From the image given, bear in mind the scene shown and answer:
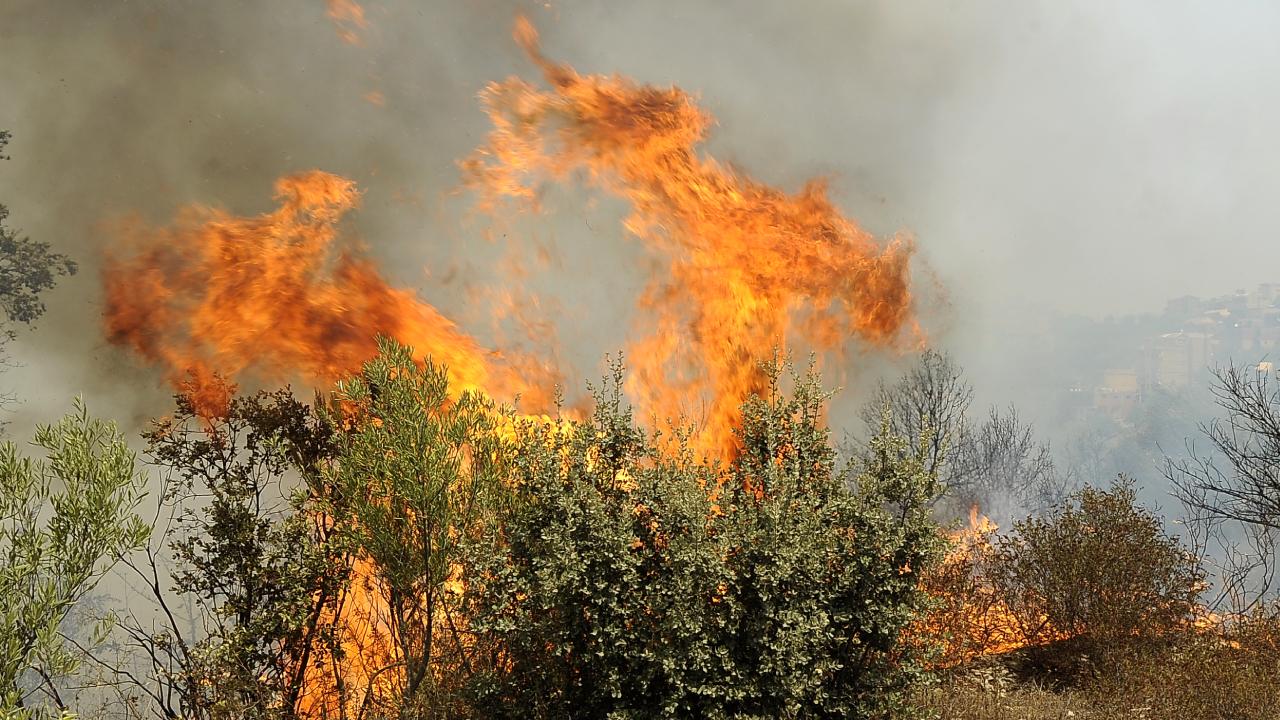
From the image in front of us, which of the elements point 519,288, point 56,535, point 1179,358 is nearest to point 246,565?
point 56,535

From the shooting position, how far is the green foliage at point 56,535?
32.3 ft

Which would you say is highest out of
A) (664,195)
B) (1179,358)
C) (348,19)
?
(1179,358)

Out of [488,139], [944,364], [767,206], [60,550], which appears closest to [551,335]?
[488,139]

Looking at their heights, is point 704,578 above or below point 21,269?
below

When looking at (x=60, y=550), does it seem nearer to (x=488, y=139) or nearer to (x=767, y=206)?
(x=488, y=139)

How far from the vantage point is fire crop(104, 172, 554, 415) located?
754 inches

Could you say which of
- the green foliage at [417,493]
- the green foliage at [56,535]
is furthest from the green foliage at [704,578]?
the green foliage at [56,535]

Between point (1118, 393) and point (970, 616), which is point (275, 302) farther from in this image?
point (1118, 393)

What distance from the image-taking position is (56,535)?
1054cm

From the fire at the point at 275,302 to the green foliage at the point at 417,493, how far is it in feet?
17.7

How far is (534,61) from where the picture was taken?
2155 cm

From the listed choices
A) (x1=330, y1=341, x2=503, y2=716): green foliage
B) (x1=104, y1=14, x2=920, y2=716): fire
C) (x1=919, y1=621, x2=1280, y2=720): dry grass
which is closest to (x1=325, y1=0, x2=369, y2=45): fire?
(x1=104, y1=14, x2=920, y2=716): fire

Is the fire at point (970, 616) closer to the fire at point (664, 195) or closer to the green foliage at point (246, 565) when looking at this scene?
the fire at point (664, 195)

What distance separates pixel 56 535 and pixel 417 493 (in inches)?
178
